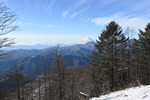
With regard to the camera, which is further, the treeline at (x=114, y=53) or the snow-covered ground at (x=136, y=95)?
the treeline at (x=114, y=53)

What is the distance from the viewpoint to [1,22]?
580 cm

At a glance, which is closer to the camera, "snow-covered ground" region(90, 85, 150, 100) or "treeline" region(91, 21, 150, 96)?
"snow-covered ground" region(90, 85, 150, 100)

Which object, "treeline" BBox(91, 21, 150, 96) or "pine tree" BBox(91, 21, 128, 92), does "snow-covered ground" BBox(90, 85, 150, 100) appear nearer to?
"treeline" BBox(91, 21, 150, 96)

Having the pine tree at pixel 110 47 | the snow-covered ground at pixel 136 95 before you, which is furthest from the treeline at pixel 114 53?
the snow-covered ground at pixel 136 95

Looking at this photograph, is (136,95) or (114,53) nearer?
(136,95)

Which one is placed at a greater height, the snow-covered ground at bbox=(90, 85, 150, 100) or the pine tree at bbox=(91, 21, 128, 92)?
the pine tree at bbox=(91, 21, 128, 92)

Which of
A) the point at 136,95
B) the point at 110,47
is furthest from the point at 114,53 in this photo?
the point at 136,95

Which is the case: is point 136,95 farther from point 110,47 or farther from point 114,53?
point 110,47

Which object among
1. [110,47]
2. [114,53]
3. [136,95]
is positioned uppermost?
[110,47]

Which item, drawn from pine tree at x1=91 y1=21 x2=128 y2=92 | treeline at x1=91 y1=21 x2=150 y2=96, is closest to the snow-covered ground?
treeline at x1=91 y1=21 x2=150 y2=96

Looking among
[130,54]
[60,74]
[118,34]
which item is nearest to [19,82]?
[60,74]

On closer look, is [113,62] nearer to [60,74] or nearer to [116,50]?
[116,50]

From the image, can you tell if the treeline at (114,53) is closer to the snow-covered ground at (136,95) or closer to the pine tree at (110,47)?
the pine tree at (110,47)

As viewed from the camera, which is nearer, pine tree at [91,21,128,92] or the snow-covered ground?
the snow-covered ground
